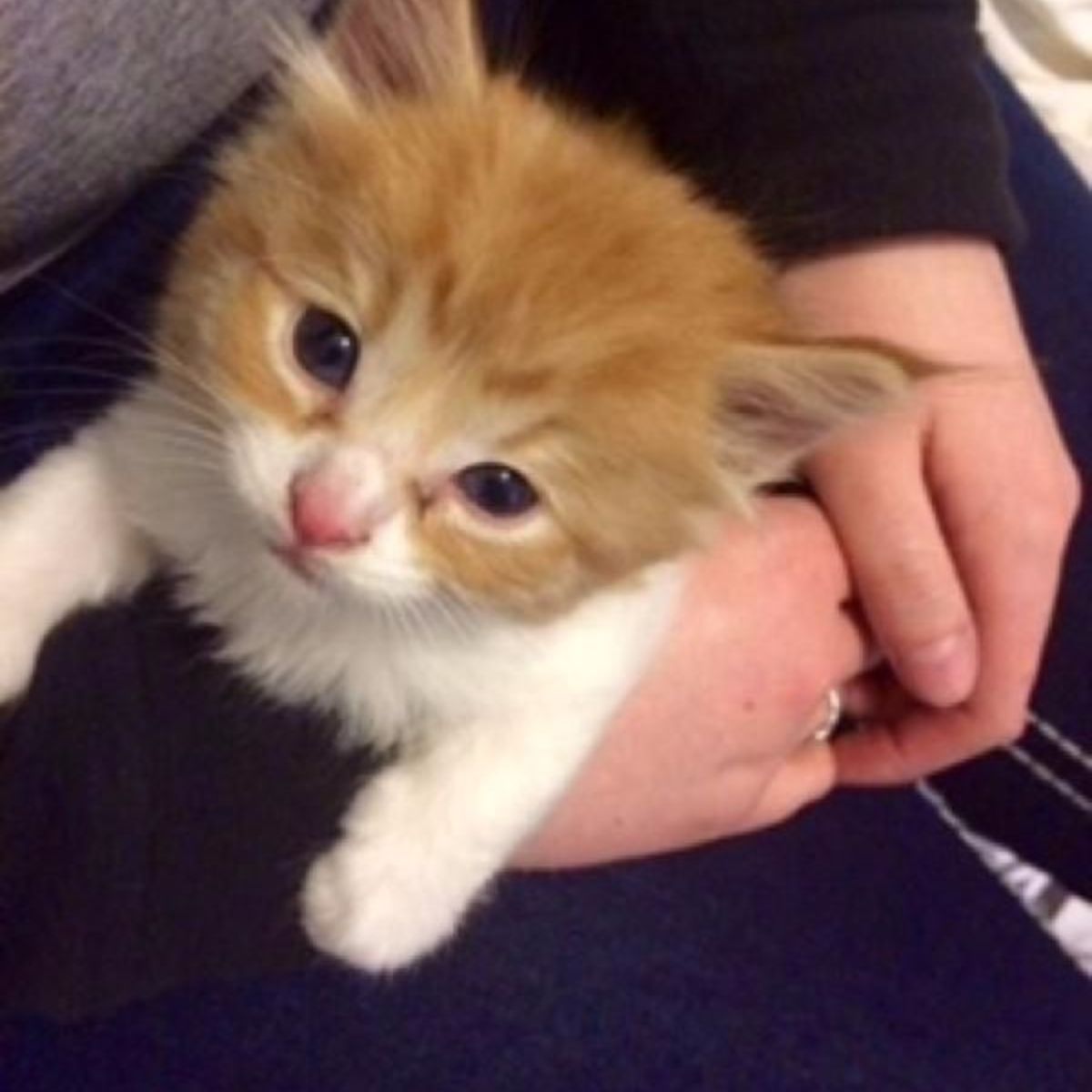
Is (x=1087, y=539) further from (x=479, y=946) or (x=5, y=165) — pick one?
(x=5, y=165)

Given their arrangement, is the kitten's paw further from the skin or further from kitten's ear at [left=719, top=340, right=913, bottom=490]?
kitten's ear at [left=719, top=340, right=913, bottom=490]

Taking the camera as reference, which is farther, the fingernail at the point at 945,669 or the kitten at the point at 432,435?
the fingernail at the point at 945,669

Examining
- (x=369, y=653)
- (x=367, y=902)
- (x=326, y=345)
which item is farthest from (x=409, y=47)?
(x=367, y=902)

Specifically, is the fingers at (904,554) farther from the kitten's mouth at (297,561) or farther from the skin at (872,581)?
the kitten's mouth at (297,561)

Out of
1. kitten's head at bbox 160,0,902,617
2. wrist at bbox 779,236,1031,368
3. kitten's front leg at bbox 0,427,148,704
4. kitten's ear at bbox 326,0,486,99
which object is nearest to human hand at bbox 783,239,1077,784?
wrist at bbox 779,236,1031,368

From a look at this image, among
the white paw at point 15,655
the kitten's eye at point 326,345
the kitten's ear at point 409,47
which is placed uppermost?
the kitten's ear at point 409,47

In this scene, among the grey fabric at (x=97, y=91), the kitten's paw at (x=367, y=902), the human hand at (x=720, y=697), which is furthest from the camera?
the human hand at (x=720, y=697)

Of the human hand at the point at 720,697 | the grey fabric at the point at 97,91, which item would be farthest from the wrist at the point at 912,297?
the grey fabric at the point at 97,91
